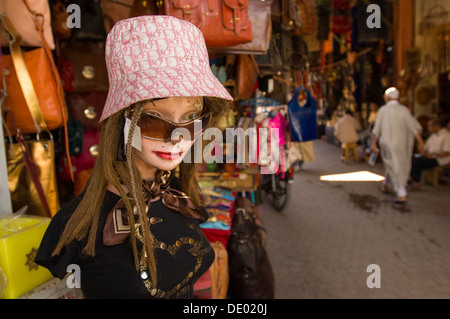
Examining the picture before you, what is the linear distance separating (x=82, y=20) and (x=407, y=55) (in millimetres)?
6839

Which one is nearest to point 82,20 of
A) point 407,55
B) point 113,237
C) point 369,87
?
point 113,237

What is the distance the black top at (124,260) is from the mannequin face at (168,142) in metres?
0.21

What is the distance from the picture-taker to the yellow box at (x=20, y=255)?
135cm

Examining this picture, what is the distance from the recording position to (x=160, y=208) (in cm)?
137

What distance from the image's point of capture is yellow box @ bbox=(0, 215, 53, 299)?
1.35m

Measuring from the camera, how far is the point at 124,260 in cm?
123

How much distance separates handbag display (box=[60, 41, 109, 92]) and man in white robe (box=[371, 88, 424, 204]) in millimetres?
5339

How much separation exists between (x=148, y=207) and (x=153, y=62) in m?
0.55

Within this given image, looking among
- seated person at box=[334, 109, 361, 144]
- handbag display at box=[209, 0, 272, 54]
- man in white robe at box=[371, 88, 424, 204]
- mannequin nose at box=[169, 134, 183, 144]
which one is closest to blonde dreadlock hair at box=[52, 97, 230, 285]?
mannequin nose at box=[169, 134, 183, 144]

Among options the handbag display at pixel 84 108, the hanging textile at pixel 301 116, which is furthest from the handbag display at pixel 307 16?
the handbag display at pixel 84 108

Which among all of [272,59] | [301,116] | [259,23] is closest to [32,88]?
[259,23]

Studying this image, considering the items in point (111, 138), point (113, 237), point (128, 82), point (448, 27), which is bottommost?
point (113, 237)

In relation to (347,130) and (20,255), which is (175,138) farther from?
(347,130)
